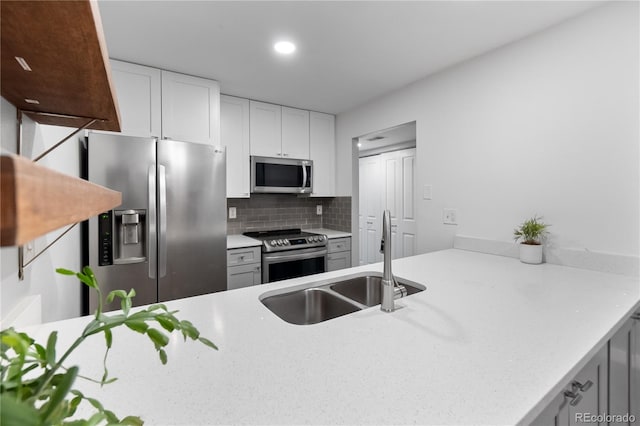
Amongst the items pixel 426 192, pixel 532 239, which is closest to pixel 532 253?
pixel 532 239

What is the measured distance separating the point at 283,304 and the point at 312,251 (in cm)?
173

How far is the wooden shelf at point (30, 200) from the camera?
0.13 m

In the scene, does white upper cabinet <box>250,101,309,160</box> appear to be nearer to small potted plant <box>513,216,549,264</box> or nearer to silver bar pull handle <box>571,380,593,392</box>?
small potted plant <box>513,216,549,264</box>

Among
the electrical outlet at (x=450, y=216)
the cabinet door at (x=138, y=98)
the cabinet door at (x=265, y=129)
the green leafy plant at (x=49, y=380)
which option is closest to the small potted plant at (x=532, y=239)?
the electrical outlet at (x=450, y=216)

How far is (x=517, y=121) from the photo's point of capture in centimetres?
199

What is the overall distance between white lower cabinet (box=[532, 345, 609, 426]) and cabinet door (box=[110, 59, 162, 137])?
276cm

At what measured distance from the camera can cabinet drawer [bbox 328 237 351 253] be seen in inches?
132

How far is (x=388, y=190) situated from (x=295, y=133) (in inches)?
76.5

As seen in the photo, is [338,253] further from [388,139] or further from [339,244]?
[388,139]

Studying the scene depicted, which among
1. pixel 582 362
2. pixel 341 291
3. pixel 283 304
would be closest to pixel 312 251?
pixel 341 291

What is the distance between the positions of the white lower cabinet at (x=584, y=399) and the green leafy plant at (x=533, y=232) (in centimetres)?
88

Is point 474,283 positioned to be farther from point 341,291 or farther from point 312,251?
point 312,251

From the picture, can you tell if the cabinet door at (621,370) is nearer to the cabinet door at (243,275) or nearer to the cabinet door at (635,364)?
the cabinet door at (635,364)

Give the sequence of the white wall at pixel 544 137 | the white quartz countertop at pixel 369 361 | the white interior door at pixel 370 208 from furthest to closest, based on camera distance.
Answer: the white interior door at pixel 370 208
the white wall at pixel 544 137
the white quartz countertop at pixel 369 361
